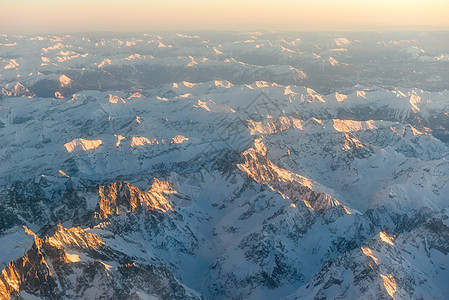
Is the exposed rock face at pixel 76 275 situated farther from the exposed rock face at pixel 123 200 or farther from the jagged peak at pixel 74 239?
the exposed rock face at pixel 123 200

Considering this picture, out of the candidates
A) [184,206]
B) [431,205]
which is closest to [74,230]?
[184,206]

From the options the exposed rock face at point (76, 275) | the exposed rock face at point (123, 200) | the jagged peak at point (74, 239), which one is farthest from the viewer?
the exposed rock face at point (123, 200)

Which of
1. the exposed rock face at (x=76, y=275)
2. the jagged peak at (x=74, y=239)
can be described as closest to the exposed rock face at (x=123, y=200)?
the jagged peak at (x=74, y=239)

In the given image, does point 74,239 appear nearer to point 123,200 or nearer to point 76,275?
point 76,275

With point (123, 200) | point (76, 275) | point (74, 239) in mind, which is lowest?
point (123, 200)

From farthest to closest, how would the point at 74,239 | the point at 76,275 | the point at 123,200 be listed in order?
the point at 123,200
the point at 74,239
the point at 76,275

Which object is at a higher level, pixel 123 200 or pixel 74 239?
pixel 74 239

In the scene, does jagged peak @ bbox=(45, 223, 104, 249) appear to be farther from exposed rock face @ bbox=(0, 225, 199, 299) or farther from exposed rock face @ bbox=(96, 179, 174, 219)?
exposed rock face @ bbox=(96, 179, 174, 219)

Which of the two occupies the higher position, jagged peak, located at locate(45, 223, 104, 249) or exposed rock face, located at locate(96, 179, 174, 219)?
jagged peak, located at locate(45, 223, 104, 249)

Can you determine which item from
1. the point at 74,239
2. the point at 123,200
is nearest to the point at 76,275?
the point at 74,239

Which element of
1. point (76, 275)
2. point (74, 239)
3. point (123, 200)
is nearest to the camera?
point (76, 275)

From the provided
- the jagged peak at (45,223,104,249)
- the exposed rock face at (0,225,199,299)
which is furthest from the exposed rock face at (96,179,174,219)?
the exposed rock face at (0,225,199,299)
